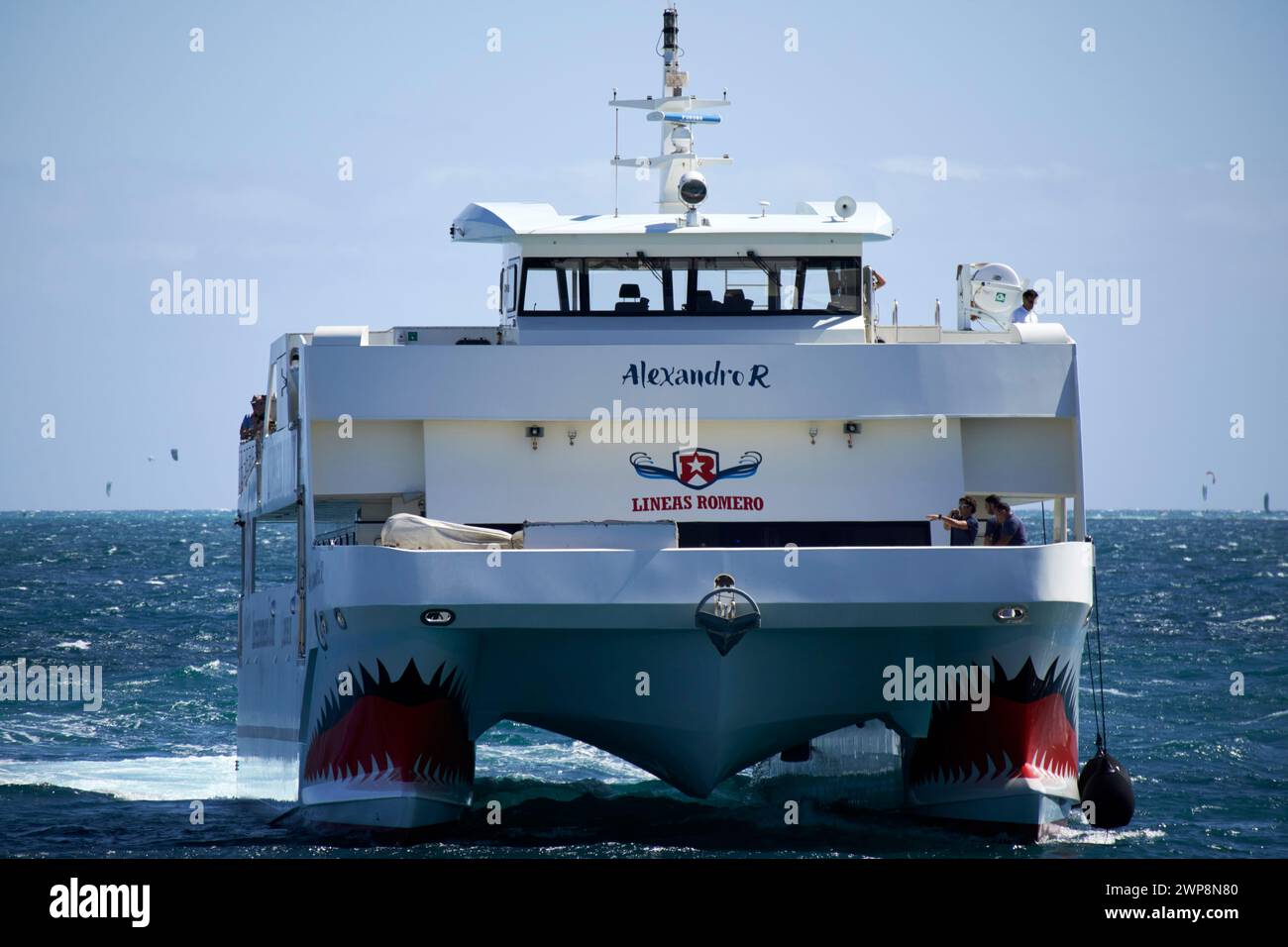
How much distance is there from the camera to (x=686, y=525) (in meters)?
17.5

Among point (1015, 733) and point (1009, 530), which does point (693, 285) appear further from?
point (1015, 733)

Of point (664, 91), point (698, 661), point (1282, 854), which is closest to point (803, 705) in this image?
point (698, 661)

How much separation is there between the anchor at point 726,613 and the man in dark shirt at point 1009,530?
2.73 m

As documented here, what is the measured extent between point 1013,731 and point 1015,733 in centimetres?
2

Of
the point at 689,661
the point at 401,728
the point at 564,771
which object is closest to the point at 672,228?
the point at 689,661

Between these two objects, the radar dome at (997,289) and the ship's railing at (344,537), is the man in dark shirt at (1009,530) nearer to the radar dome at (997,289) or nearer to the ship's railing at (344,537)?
the radar dome at (997,289)

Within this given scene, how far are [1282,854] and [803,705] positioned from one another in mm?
5508

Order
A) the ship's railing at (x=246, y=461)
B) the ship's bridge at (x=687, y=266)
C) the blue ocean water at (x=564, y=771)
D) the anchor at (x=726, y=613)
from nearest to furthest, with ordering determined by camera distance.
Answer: the anchor at (x=726, y=613)
the blue ocean water at (x=564, y=771)
the ship's bridge at (x=687, y=266)
the ship's railing at (x=246, y=461)

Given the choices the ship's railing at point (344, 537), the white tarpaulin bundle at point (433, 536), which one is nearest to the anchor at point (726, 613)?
the white tarpaulin bundle at point (433, 536)

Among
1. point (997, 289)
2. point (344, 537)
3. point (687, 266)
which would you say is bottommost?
point (344, 537)

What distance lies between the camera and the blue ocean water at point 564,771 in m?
17.6

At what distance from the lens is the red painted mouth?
1638 centimetres

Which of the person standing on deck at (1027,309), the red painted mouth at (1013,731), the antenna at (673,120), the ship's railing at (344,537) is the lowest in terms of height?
the red painted mouth at (1013,731)

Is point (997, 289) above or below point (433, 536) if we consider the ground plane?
above
